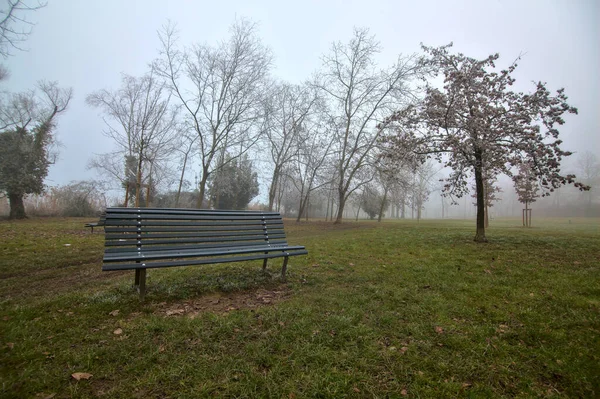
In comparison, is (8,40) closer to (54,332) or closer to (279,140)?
(54,332)

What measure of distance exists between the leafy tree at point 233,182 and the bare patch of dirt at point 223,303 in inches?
618

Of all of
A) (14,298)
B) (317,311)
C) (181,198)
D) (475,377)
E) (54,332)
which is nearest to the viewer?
(475,377)

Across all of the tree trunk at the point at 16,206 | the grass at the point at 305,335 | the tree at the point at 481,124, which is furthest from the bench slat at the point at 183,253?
the tree trunk at the point at 16,206

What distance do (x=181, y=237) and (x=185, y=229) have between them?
0.12 metres

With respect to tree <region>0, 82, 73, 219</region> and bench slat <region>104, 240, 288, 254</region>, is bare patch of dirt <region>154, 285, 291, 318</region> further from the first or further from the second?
tree <region>0, 82, 73, 219</region>

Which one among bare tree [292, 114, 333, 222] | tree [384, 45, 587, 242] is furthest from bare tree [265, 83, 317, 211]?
tree [384, 45, 587, 242]

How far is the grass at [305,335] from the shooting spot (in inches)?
81.1

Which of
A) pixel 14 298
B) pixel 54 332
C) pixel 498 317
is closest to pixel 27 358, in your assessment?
pixel 54 332

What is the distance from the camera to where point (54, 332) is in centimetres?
265

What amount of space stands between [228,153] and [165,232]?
63.0ft

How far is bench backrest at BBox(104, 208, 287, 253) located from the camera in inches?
138

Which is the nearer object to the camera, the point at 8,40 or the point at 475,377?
the point at 475,377

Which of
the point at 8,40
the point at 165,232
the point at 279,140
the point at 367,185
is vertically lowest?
the point at 165,232

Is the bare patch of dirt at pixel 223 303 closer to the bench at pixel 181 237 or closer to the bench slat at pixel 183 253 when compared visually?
the bench at pixel 181 237
